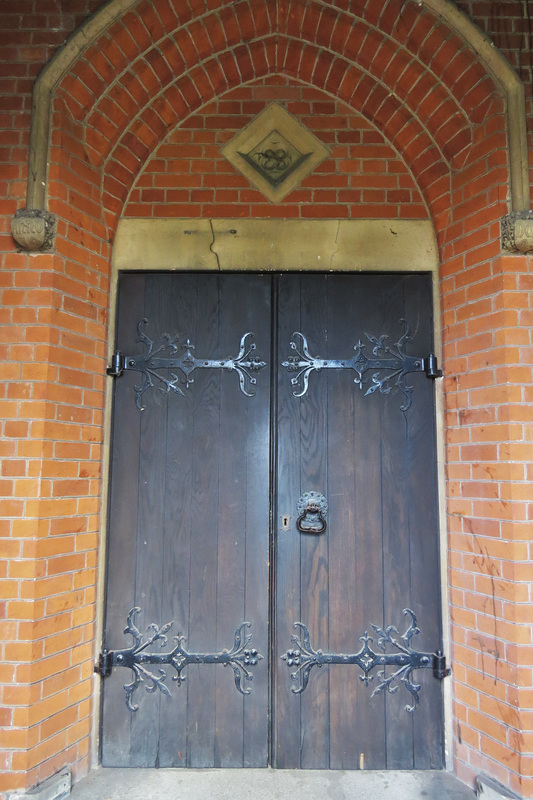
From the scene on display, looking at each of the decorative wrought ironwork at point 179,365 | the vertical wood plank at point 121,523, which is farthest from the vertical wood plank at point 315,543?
the vertical wood plank at point 121,523

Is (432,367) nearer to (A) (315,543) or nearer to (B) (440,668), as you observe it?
(A) (315,543)

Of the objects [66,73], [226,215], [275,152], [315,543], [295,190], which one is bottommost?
[315,543]

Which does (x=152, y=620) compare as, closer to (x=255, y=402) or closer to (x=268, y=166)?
(x=255, y=402)

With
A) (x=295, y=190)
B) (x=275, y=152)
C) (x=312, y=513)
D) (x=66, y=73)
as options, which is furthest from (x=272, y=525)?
(x=66, y=73)

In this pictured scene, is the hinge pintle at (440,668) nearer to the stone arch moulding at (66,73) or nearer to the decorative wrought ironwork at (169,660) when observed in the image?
the decorative wrought ironwork at (169,660)

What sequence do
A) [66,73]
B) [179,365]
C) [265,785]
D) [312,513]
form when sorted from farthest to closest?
[179,365]
[312,513]
[66,73]
[265,785]

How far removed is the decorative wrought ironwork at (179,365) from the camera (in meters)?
2.52

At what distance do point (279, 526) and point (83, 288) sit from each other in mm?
1529

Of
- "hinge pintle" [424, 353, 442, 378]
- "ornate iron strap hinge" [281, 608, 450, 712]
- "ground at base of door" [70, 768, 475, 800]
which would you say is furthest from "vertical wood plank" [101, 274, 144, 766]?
"hinge pintle" [424, 353, 442, 378]

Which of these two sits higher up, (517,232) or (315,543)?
(517,232)

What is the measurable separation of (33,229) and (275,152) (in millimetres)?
1318

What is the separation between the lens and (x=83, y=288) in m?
2.38

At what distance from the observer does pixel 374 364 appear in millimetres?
2523

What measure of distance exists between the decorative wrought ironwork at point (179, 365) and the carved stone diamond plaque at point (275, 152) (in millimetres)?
857
